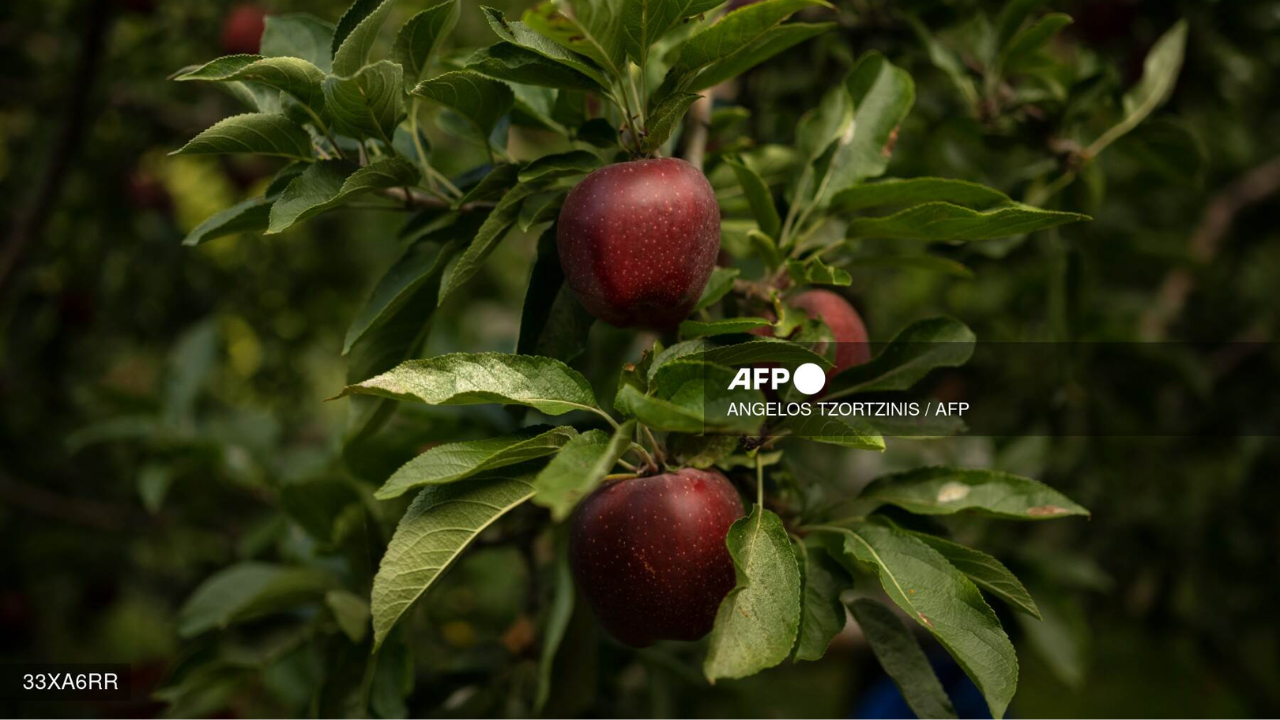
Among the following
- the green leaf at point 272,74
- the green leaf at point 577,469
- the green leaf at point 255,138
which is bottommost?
the green leaf at point 577,469

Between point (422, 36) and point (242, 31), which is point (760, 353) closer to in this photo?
point (422, 36)

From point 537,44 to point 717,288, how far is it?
293 mm

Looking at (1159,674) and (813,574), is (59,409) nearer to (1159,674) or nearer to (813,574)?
(813,574)

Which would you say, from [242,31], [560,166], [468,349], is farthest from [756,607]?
[242,31]

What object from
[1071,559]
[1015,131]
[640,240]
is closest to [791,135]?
[1015,131]

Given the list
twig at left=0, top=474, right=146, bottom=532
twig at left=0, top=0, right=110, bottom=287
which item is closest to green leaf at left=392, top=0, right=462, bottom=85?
twig at left=0, top=0, right=110, bottom=287

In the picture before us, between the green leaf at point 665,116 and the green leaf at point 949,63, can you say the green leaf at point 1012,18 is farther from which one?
the green leaf at point 665,116

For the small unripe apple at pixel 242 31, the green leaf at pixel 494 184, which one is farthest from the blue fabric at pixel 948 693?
the small unripe apple at pixel 242 31

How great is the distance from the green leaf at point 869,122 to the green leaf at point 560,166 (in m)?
0.29

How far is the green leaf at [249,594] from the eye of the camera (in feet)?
4.12

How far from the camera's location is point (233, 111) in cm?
253

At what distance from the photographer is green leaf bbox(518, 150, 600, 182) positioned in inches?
33.8

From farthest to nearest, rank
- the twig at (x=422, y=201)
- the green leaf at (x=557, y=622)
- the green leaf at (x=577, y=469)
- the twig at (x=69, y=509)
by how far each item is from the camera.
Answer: the twig at (x=69, y=509)
the green leaf at (x=557, y=622)
the twig at (x=422, y=201)
the green leaf at (x=577, y=469)

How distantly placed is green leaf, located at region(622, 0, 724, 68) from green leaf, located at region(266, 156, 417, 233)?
0.23 metres
